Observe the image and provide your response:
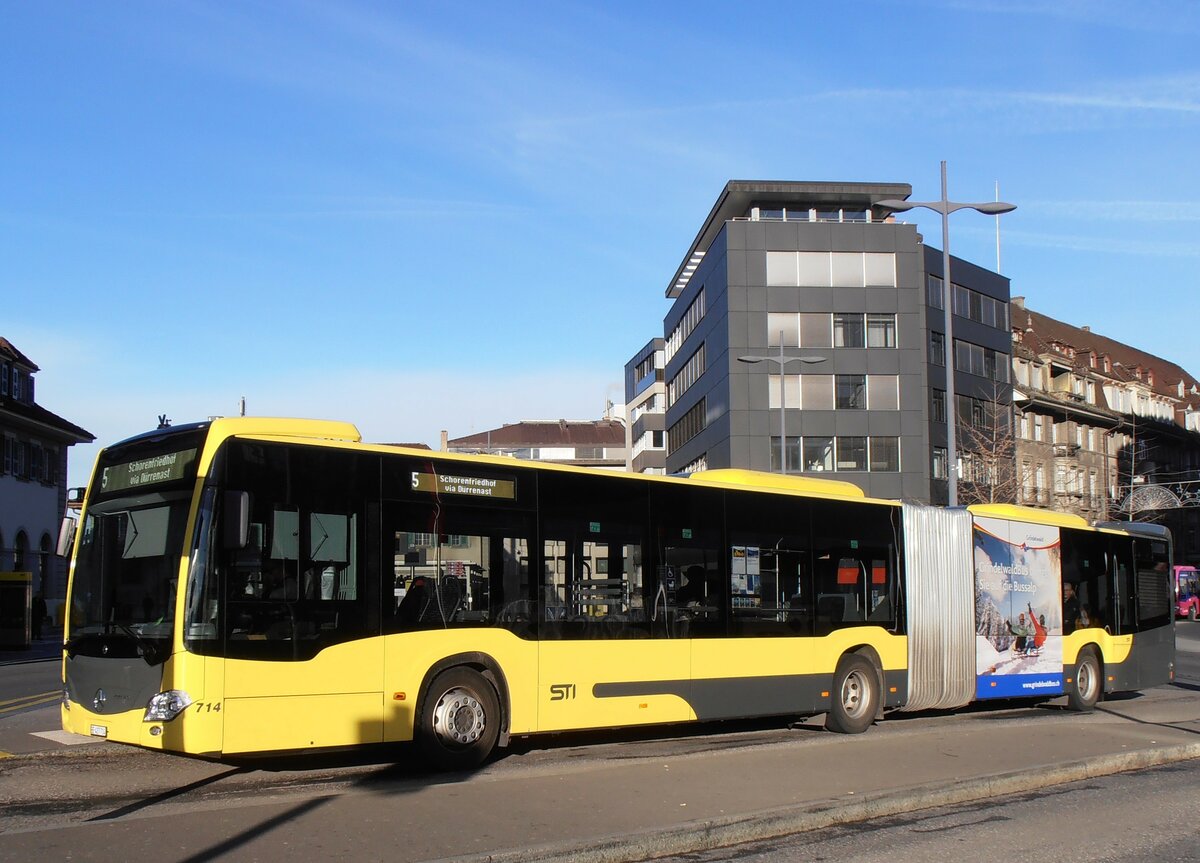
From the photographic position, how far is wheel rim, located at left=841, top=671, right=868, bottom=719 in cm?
1553

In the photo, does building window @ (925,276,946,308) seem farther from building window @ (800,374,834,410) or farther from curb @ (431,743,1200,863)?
curb @ (431,743,1200,863)

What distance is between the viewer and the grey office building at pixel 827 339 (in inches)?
2296

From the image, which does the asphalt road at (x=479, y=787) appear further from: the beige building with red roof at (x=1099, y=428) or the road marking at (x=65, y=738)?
the beige building with red roof at (x=1099, y=428)

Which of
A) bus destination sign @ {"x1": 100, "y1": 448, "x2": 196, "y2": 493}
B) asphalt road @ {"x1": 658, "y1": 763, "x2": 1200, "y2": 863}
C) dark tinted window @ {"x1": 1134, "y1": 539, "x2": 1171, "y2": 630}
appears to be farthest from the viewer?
dark tinted window @ {"x1": 1134, "y1": 539, "x2": 1171, "y2": 630}

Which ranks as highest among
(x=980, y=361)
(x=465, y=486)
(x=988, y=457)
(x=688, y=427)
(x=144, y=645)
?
(x=980, y=361)

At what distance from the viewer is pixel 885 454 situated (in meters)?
59.0

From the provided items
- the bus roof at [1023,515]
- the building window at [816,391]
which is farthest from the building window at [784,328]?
the bus roof at [1023,515]

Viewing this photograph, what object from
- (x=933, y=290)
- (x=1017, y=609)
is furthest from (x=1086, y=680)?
(x=933, y=290)

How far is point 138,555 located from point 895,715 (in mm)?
11858

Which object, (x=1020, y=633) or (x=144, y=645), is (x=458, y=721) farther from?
(x=1020, y=633)

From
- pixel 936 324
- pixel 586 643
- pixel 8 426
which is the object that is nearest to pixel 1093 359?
pixel 936 324

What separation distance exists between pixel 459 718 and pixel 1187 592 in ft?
240

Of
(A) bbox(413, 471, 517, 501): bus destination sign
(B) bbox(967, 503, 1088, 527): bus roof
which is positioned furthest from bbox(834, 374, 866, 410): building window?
(A) bbox(413, 471, 517, 501): bus destination sign

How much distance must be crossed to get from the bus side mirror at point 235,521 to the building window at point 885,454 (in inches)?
2023
